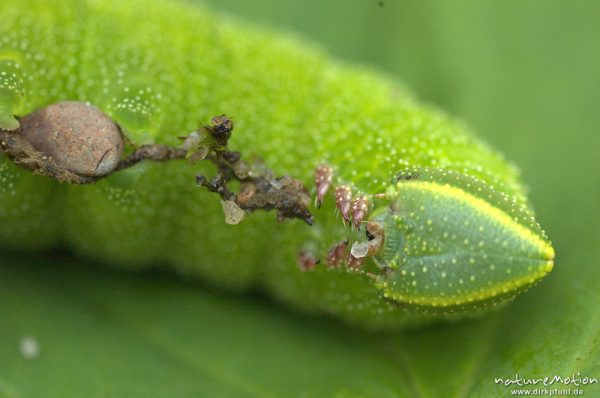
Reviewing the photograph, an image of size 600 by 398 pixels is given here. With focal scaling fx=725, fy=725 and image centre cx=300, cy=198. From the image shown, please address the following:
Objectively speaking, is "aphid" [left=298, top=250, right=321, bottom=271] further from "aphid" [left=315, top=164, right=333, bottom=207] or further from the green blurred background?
the green blurred background

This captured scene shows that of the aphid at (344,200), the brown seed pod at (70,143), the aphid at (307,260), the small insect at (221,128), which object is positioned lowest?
the aphid at (307,260)

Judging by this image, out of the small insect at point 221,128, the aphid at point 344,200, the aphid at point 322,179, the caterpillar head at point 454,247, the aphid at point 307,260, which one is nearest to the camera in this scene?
the caterpillar head at point 454,247

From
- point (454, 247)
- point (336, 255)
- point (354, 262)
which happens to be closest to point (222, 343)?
point (336, 255)

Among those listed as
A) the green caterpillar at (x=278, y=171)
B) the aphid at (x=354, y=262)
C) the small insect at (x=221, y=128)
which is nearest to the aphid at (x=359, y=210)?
the green caterpillar at (x=278, y=171)

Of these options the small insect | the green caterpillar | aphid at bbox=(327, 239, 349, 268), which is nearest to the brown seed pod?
the green caterpillar

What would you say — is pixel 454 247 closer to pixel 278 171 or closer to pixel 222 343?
pixel 278 171

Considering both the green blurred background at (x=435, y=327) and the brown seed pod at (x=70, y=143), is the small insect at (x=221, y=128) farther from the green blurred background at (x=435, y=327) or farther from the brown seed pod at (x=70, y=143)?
the green blurred background at (x=435, y=327)
